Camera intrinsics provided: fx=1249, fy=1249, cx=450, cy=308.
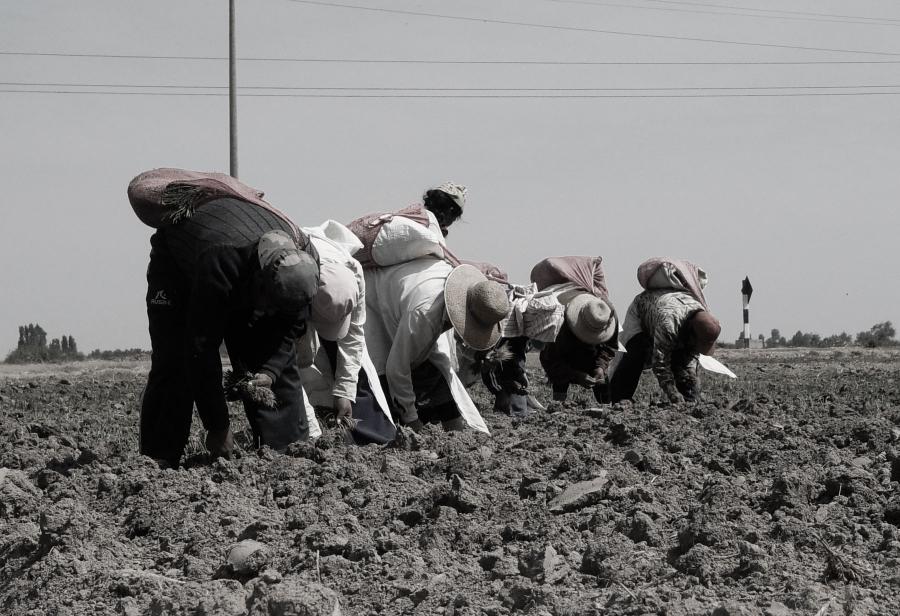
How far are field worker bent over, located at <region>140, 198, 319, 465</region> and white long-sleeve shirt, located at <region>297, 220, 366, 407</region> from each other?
0.41 metres

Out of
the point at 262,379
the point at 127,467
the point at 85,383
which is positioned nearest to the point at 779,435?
the point at 262,379

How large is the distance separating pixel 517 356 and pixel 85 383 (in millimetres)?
6917

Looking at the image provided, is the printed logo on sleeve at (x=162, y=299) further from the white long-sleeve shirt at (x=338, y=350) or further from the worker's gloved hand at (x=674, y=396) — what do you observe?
the worker's gloved hand at (x=674, y=396)

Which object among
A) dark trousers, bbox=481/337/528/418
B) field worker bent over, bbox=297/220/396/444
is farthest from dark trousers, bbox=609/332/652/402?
field worker bent over, bbox=297/220/396/444

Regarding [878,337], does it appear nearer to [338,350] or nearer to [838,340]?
[838,340]

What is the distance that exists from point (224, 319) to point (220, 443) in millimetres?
654

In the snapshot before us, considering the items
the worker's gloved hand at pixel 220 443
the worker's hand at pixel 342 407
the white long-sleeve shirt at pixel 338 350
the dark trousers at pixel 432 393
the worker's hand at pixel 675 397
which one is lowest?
the worker's hand at pixel 675 397

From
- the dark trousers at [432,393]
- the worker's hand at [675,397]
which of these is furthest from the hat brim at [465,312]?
the worker's hand at [675,397]

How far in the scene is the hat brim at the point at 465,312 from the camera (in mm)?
6430

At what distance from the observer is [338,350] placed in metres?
5.82

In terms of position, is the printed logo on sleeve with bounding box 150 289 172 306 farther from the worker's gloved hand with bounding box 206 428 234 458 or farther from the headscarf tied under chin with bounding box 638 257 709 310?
the headscarf tied under chin with bounding box 638 257 709 310

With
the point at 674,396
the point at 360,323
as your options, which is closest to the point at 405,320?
the point at 360,323

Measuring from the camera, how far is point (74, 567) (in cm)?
391

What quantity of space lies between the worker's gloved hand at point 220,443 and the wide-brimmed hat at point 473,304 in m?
1.67
